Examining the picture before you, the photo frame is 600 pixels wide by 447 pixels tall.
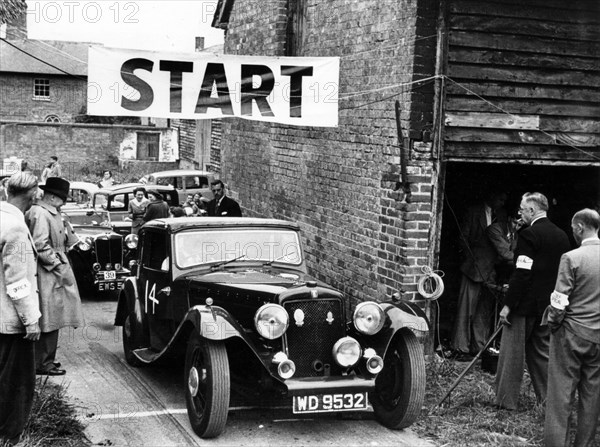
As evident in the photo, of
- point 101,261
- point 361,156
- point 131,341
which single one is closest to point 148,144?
point 101,261

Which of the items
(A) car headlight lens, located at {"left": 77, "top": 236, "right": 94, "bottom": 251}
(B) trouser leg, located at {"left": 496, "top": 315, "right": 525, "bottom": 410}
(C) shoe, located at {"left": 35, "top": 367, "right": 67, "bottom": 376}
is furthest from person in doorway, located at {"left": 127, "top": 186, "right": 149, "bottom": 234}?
(B) trouser leg, located at {"left": 496, "top": 315, "right": 525, "bottom": 410}

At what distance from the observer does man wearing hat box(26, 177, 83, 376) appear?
7.55m

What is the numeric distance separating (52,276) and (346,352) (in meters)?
3.10

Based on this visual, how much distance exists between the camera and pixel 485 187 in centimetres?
1067

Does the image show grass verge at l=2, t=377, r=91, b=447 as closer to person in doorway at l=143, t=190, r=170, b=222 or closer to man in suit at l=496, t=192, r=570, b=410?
man in suit at l=496, t=192, r=570, b=410

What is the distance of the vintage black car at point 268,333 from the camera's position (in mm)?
6188

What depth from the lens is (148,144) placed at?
34562mm

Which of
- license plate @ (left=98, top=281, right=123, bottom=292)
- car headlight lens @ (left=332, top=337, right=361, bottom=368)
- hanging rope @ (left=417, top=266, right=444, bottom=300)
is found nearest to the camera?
car headlight lens @ (left=332, top=337, right=361, bottom=368)

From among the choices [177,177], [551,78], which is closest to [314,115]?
[551,78]

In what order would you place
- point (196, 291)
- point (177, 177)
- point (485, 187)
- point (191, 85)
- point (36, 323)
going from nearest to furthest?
point (36, 323), point (196, 291), point (191, 85), point (485, 187), point (177, 177)

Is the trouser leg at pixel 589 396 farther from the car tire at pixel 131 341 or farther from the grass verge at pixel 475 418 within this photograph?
the car tire at pixel 131 341

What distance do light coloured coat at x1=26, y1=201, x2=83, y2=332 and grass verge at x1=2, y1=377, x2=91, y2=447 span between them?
3.39 feet

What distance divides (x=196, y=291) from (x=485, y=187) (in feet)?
16.6

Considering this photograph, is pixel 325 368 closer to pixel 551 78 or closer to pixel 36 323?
pixel 36 323
